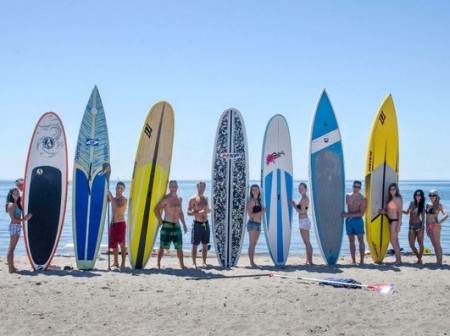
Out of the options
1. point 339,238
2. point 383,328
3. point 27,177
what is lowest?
point 383,328

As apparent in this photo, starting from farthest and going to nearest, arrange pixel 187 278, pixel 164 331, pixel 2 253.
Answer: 1. pixel 2 253
2. pixel 187 278
3. pixel 164 331

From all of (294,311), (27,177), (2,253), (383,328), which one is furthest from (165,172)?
(2,253)

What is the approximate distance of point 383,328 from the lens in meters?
4.52

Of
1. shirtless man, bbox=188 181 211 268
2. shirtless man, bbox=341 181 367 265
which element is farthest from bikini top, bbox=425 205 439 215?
shirtless man, bbox=188 181 211 268

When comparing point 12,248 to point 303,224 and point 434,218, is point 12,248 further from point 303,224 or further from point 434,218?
point 434,218

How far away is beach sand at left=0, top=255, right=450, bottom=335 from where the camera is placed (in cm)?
452

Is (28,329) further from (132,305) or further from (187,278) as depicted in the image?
(187,278)

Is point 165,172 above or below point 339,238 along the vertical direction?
above

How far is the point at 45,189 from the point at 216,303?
10.1ft

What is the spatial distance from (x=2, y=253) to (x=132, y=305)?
7831mm

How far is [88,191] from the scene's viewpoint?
24.0ft

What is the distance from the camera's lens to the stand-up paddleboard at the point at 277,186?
7820 mm

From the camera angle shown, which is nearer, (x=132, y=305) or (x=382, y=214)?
(x=132, y=305)

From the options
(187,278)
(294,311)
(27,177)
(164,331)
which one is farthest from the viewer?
(27,177)
